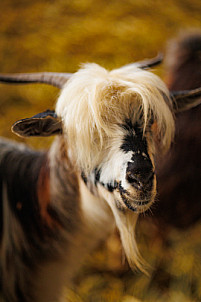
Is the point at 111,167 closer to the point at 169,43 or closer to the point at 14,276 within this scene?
the point at 14,276

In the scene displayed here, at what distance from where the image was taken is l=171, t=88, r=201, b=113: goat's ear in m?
0.79

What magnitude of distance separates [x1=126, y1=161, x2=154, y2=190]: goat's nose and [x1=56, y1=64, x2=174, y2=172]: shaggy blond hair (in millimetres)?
105

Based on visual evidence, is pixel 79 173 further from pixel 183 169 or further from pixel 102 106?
pixel 183 169

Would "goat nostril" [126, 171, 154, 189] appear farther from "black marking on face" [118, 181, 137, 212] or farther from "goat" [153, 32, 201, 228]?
"goat" [153, 32, 201, 228]

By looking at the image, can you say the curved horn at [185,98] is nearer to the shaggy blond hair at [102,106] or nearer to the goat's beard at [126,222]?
the shaggy blond hair at [102,106]

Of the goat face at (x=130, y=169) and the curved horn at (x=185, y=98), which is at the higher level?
the curved horn at (x=185, y=98)

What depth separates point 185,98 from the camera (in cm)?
81

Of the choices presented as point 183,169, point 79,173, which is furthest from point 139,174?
point 183,169

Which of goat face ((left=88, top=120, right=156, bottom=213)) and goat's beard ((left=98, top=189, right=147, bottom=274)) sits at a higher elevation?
goat face ((left=88, top=120, right=156, bottom=213))

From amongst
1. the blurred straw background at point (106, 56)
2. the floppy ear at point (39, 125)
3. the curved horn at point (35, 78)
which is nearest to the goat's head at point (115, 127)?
the floppy ear at point (39, 125)

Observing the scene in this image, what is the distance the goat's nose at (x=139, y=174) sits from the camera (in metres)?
0.66

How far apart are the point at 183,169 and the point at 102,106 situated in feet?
1.43

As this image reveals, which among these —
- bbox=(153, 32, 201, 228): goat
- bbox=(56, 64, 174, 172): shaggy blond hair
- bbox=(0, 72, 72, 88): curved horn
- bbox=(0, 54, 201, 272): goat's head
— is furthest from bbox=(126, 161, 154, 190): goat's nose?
bbox=(0, 72, 72, 88): curved horn

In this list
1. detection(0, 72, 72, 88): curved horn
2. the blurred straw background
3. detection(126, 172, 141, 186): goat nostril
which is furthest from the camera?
the blurred straw background
